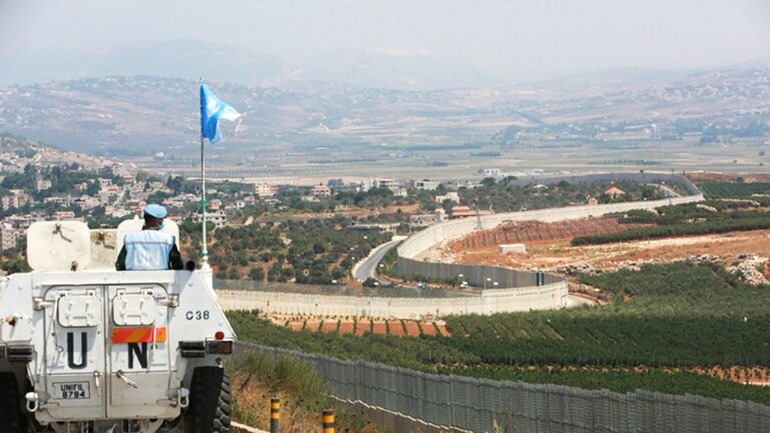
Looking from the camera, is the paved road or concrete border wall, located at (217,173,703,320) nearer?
concrete border wall, located at (217,173,703,320)

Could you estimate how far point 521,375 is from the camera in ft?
92.3

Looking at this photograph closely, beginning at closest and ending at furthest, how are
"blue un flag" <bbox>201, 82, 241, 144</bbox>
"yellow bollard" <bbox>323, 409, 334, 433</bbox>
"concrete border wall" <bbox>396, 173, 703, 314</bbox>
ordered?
1. "yellow bollard" <bbox>323, 409, 334, 433</bbox>
2. "blue un flag" <bbox>201, 82, 241, 144</bbox>
3. "concrete border wall" <bbox>396, 173, 703, 314</bbox>

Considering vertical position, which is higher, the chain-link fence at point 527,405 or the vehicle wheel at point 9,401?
the vehicle wheel at point 9,401

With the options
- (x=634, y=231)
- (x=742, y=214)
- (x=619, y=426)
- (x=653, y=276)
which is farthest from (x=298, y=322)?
(x=742, y=214)

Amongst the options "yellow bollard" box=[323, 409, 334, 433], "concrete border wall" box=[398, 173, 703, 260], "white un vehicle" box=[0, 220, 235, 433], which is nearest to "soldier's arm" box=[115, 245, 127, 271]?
"white un vehicle" box=[0, 220, 235, 433]

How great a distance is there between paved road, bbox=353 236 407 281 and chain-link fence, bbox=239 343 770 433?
5067 cm

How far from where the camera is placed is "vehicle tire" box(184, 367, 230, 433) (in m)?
12.3

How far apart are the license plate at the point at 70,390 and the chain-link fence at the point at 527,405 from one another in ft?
17.1

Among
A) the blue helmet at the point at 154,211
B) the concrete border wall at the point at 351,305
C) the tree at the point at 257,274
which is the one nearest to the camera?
the blue helmet at the point at 154,211

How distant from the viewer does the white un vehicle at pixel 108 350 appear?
38.6 ft

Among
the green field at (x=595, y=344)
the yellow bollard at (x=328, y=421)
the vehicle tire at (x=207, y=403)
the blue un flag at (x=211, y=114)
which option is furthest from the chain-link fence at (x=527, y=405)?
the blue un flag at (x=211, y=114)

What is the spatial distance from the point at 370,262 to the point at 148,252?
68.7 m

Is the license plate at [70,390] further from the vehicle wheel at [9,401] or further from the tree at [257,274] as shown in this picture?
the tree at [257,274]

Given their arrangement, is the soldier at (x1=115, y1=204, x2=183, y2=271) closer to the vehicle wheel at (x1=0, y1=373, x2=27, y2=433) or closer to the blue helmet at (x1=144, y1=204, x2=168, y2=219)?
the blue helmet at (x1=144, y1=204, x2=168, y2=219)
